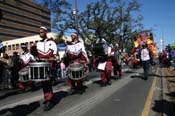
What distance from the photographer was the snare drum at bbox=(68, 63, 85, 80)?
449 inches

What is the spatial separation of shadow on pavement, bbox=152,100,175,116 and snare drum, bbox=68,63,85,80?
242 cm

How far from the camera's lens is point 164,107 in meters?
9.48

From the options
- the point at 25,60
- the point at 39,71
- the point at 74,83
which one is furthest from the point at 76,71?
the point at 25,60

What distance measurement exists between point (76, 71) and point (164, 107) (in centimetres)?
310

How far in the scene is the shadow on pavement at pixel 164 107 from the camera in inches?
347

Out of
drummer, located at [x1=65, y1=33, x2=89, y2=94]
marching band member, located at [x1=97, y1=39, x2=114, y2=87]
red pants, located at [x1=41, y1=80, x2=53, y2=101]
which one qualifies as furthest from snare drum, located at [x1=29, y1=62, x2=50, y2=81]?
marching band member, located at [x1=97, y1=39, x2=114, y2=87]

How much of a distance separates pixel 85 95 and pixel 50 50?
279 centimetres

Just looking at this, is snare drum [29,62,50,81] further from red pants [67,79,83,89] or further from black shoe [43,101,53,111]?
red pants [67,79,83,89]

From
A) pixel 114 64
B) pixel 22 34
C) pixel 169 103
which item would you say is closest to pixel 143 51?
pixel 114 64

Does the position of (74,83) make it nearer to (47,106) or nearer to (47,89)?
(47,89)

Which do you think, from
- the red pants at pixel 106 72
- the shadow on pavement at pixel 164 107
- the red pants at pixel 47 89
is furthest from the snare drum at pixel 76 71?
the red pants at pixel 106 72

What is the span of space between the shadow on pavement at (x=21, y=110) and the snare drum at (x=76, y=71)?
4.62 ft

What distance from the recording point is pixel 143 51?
727 inches

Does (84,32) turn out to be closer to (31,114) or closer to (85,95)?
(85,95)
